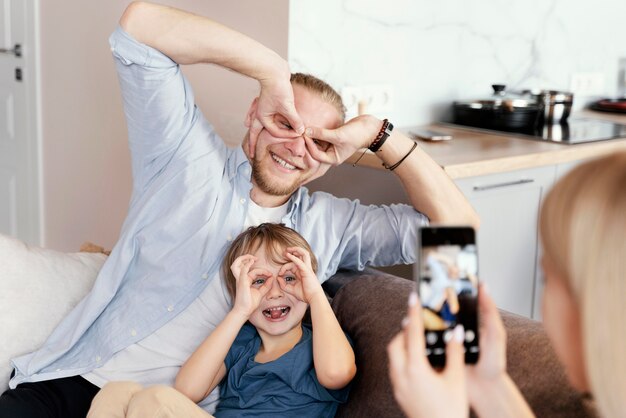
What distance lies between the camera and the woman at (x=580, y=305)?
0.86 m

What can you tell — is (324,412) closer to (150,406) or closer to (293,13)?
(150,406)

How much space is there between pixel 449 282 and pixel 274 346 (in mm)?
842

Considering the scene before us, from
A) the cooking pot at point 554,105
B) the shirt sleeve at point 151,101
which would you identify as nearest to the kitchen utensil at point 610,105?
the cooking pot at point 554,105

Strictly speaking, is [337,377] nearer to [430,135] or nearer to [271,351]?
[271,351]

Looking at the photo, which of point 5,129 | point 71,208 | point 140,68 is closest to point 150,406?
point 140,68

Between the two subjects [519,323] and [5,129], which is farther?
[5,129]

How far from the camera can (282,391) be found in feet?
5.88

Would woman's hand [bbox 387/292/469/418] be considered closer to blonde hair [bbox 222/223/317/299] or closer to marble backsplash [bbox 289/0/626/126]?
blonde hair [bbox 222/223/317/299]

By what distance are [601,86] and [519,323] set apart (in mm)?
2468

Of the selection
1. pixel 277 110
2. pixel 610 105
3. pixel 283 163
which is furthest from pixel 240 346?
pixel 610 105

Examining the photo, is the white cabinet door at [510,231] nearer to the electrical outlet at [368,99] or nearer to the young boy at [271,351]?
the electrical outlet at [368,99]

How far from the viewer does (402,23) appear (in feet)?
9.54

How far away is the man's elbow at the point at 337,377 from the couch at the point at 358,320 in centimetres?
4

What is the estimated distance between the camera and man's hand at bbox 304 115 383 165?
1.91 metres
